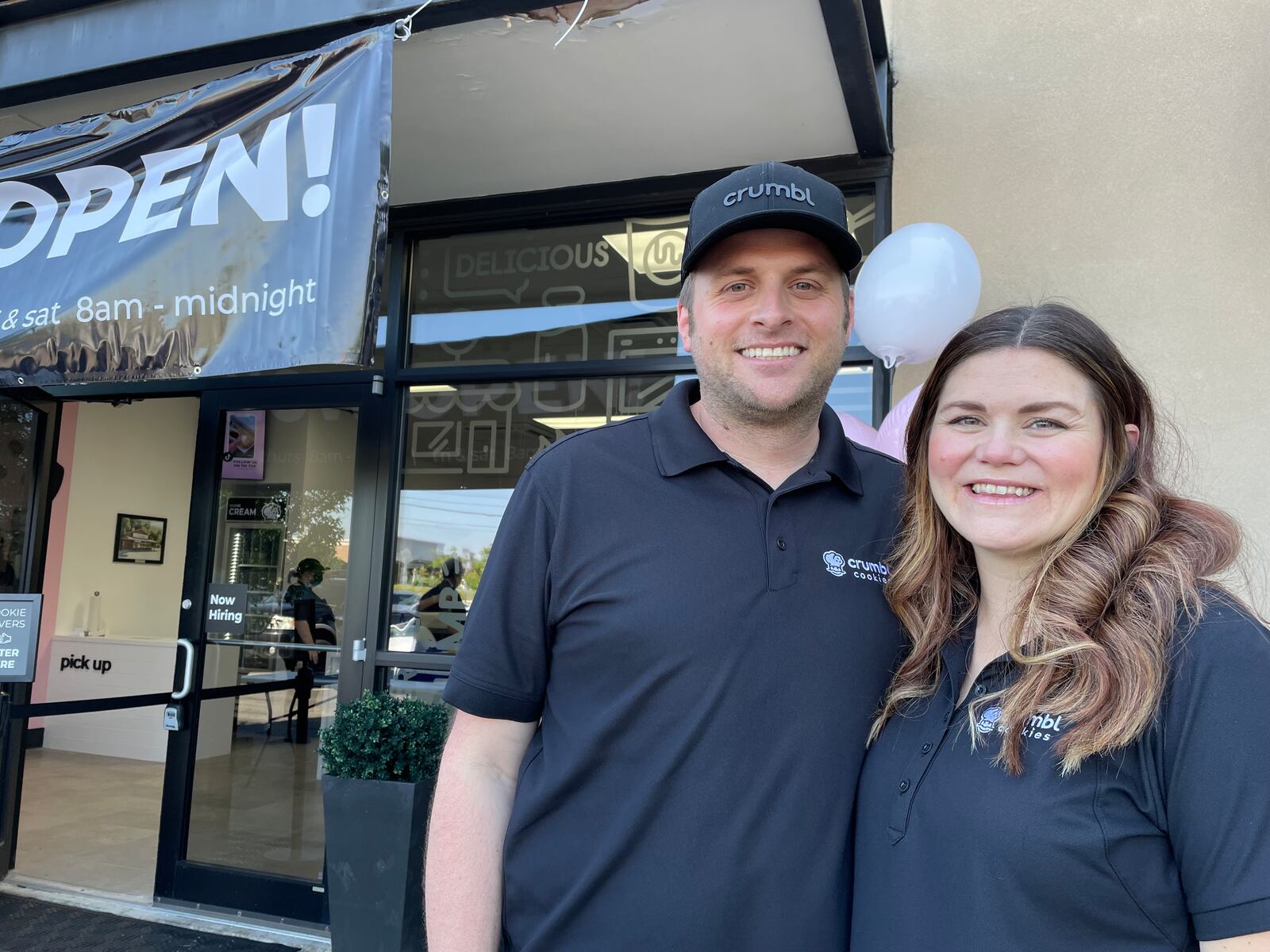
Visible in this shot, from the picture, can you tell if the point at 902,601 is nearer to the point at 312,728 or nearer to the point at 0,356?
the point at 0,356

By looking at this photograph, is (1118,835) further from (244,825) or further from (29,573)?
(29,573)

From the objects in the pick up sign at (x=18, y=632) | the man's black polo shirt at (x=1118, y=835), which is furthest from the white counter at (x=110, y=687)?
the man's black polo shirt at (x=1118, y=835)

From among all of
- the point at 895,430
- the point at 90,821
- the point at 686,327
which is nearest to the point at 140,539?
the point at 90,821

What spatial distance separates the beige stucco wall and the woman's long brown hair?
6.55 ft

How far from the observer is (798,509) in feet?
5.38

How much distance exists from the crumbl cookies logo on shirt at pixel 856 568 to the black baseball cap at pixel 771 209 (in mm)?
571

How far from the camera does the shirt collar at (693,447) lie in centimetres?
164

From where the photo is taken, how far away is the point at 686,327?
5.96 ft

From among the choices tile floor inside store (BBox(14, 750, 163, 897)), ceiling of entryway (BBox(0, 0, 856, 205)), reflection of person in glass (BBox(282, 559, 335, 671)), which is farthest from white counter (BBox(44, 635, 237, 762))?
ceiling of entryway (BBox(0, 0, 856, 205))

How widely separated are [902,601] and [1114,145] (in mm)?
2550

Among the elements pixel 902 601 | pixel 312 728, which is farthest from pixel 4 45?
pixel 902 601

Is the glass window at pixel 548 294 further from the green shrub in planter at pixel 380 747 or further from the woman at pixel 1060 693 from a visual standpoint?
the woman at pixel 1060 693

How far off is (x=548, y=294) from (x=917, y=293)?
1915 mm

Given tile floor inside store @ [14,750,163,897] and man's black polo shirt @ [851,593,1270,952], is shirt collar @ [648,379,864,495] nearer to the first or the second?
man's black polo shirt @ [851,593,1270,952]
